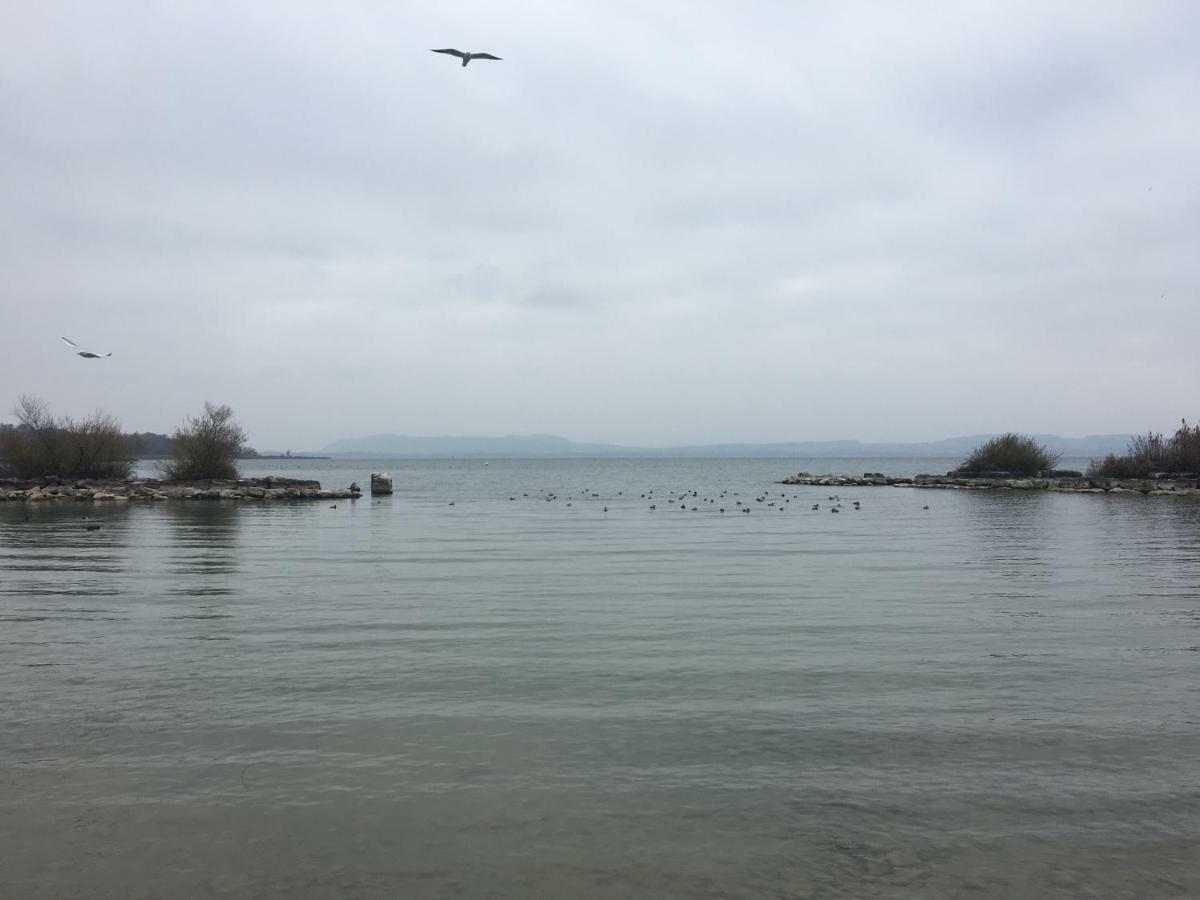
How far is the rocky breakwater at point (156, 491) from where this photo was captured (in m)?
48.9

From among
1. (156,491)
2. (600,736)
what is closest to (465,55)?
(600,736)

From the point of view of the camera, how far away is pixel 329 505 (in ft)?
162

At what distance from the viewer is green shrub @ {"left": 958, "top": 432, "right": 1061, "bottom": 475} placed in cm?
7238

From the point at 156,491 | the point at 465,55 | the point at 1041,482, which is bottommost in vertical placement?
the point at 1041,482

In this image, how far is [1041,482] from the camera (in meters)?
65.2

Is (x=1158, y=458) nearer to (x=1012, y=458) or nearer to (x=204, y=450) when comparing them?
(x=1012, y=458)

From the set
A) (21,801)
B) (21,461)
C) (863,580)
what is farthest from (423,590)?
(21,461)

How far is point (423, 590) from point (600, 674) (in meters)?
8.05

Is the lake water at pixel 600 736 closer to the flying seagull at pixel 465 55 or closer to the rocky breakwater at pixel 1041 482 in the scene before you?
the flying seagull at pixel 465 55

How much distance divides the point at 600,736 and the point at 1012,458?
73.2m

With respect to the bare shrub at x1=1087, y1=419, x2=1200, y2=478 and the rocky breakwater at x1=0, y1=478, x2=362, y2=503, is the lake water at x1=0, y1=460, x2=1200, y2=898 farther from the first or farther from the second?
the bare shrub at x1=1087, y1=419, x2=1200, y2=478

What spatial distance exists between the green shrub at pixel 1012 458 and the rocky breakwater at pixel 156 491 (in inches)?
2039

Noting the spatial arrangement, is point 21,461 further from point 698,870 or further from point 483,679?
point 698,870

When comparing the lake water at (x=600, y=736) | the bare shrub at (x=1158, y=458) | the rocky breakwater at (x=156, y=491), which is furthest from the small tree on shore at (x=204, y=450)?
the bare shrub at (x=1158, y=458)
